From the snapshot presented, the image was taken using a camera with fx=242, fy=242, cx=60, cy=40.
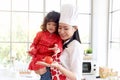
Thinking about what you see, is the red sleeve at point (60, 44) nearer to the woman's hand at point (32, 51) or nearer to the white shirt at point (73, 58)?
the white shirt at point (73, 58)

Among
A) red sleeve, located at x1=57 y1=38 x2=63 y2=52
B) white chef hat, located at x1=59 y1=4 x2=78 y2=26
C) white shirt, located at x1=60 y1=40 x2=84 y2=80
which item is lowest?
white shirt, located at x1=60 y1=40 x2=84 y2=80

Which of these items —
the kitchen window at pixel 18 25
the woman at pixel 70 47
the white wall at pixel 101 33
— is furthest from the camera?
the white wall at pixel 101 33

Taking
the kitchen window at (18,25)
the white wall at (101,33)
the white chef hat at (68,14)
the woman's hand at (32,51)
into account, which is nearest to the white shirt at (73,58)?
the white chef hat at (68,14)

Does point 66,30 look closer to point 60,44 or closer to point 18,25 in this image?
point 60,44

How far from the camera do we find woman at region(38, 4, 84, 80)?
133 centimetres

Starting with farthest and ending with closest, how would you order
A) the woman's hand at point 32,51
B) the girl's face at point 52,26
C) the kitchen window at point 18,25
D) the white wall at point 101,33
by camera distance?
the white wall at point 101,33
the kitchen window at point 18,25
the woman's hand at point 32,51
the girl's face at point 52,26

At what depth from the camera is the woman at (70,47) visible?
1.33 m

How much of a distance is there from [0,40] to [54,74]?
328 centimetres

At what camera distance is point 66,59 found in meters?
1.38

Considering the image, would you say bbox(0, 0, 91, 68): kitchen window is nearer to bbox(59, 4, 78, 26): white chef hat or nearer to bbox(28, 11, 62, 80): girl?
bbox(28, 11, 62, 80): girl

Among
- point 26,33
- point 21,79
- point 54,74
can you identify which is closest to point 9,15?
point 26,33

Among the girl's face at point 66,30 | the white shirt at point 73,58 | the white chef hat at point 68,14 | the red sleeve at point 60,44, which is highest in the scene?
the white chef hat at point 68,14

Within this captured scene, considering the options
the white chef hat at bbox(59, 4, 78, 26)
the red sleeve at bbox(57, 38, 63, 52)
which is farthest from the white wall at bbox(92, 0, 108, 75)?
the white chef hat at bbox(59, 4, 78, 26)

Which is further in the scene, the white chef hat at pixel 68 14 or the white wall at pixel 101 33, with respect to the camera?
the white wall at pixel 101 33
